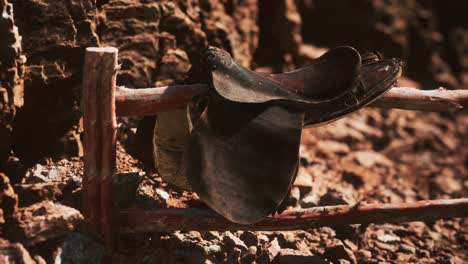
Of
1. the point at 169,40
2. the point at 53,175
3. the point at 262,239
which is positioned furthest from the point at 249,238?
the point at 169,40

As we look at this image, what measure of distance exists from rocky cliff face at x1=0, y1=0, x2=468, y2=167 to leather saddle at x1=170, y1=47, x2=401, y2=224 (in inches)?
41.4

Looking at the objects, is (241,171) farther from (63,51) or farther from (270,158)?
(63,51)

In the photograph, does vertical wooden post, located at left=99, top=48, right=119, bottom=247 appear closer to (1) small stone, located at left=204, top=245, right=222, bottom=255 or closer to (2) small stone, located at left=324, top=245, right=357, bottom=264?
(1) small stone, located at left=204, top=245, right=222, bottom=255

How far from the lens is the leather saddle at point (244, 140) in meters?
3.13

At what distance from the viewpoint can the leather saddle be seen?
3.13 metres

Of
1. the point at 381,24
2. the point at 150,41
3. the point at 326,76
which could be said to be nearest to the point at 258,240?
the point at 326,76

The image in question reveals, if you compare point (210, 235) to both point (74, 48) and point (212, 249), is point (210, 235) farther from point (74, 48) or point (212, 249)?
point (74, 48)

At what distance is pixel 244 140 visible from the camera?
3172 millimetres

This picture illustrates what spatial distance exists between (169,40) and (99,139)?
5.99 feet

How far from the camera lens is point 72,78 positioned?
13.0ft

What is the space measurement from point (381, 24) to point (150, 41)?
374 centimetres

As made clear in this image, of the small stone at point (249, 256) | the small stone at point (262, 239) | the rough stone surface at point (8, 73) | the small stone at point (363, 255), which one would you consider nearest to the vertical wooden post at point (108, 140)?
the rough stone surface at point (8, 73)

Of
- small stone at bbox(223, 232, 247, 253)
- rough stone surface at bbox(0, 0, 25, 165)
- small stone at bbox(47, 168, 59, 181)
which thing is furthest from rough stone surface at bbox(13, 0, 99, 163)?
small stone at bbox(223, 232, 247, 253)

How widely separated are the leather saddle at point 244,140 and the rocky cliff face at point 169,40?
3.45ft
